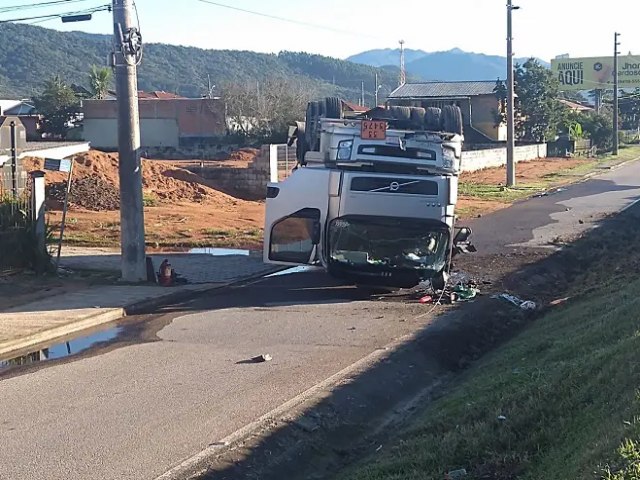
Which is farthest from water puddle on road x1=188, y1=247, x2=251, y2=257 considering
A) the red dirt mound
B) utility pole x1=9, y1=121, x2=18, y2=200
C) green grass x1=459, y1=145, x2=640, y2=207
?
green grass x1=459, y1=145, x2=640, y2=207

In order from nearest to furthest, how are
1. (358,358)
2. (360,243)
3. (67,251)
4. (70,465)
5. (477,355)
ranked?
(70,465) < (358,358) < (477,355) < (360,243) < (67,251)

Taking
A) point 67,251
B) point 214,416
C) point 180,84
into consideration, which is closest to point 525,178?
point 67,251

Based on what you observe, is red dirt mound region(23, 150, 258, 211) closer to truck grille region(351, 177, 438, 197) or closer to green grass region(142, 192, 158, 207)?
green grass region(142, 192, 158, 207)

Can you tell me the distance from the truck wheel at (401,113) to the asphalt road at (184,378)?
140 inches

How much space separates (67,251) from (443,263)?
9.79 m

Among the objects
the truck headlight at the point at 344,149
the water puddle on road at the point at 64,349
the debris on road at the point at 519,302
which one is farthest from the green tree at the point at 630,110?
the water puddle on road at the point at 64,349

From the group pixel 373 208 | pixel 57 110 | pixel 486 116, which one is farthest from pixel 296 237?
pixel 57 110

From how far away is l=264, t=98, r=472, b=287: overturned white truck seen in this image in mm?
15758

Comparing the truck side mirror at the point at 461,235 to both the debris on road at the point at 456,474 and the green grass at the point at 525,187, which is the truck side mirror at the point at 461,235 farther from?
the green grass at the point at 525,187

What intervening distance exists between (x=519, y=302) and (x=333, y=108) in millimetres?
6009

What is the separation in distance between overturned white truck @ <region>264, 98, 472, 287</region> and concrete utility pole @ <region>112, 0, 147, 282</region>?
264cm

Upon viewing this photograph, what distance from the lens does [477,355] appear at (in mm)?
12602

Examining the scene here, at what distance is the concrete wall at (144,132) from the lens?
240ft

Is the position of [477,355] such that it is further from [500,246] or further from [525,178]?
[525,178]
